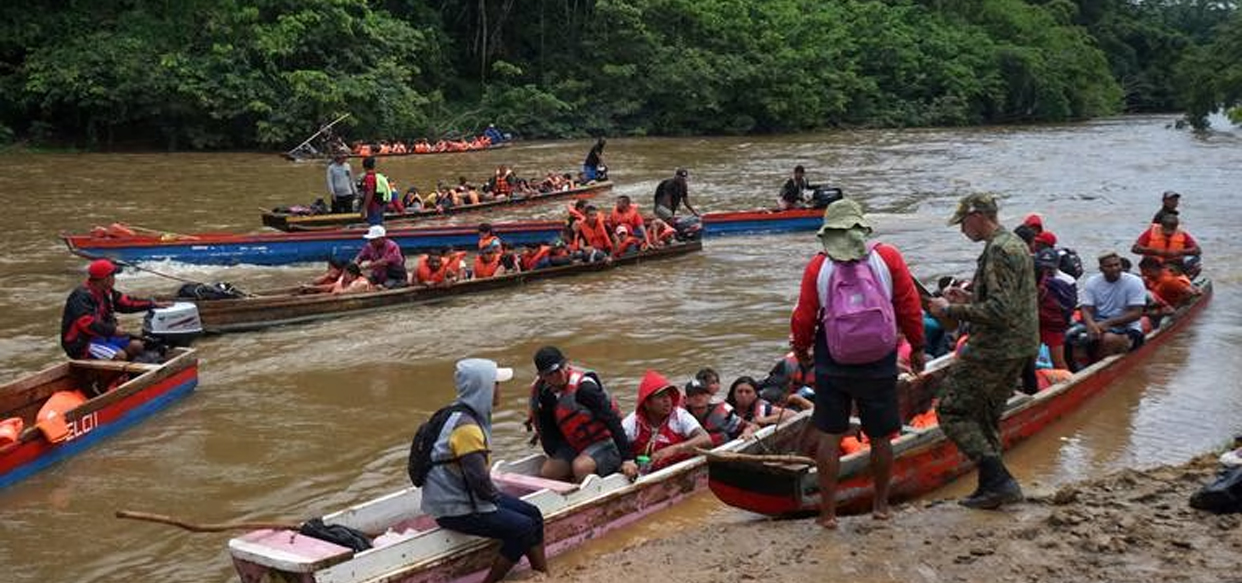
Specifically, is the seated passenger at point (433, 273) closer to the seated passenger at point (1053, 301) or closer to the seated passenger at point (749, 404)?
the seated passenger at point (749, 404)

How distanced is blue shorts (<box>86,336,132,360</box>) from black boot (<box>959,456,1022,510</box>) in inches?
291

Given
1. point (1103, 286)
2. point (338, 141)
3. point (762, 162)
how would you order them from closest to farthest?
point (1103, 286), point (338, 141), point (762, 162)

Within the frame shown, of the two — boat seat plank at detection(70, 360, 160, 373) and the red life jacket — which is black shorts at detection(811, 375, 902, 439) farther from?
boat seat plank at detection(70, 360, 160, 373)

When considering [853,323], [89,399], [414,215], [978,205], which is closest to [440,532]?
[853,323]

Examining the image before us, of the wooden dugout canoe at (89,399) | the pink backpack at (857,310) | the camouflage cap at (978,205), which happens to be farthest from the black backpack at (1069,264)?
the wooden dugout canoe at (89,399)

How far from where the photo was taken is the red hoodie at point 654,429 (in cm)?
687

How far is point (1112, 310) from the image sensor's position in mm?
9797

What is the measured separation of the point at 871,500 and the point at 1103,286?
460 cm

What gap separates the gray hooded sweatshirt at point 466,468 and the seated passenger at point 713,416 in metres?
2.11

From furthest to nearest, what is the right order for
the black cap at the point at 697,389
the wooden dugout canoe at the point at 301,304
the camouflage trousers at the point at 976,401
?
1. the wooden dugout canoe at the point at 301,304
2. the black cap at the point at 697,389
3. the camouflage trousers at the point at 976,401

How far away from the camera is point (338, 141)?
30.9m

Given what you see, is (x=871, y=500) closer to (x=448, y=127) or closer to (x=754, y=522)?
(x=754, y=522)

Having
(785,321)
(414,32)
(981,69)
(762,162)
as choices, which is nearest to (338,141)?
(414,32)

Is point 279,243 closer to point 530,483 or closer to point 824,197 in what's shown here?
point 824,197
